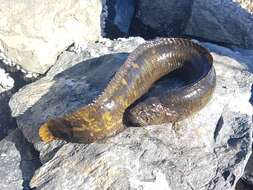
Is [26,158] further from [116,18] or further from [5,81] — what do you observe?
[116,18]

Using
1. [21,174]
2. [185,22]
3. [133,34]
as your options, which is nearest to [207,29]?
→ [185,22]

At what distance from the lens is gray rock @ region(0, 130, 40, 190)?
517 centimetres

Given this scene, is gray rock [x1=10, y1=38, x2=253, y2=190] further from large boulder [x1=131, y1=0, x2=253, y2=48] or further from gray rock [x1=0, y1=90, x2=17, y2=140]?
large boulder [x1=131, y1=0, x2=253, y2=48]

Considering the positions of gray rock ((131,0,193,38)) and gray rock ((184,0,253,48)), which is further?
gray rock ((131,0,193,38))

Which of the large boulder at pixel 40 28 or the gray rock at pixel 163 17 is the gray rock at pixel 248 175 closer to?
the gray rock at pixel 163 17

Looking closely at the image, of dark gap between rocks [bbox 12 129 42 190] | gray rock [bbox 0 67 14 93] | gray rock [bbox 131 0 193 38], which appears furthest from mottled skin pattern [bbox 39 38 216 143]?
gray rock [bbox 131 0 193 38]

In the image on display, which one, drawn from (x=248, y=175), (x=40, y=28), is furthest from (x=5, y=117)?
(x=248, y=175)

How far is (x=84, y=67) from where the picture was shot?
6164 millimetres

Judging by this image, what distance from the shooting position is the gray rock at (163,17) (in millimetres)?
7363

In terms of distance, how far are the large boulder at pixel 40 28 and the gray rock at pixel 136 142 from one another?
0.18 meters

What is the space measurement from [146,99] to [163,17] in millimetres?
2345

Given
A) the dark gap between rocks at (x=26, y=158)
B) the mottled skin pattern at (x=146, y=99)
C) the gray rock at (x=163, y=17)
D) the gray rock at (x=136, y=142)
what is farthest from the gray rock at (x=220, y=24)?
the dark gap between rocks at (x=26, y=158)

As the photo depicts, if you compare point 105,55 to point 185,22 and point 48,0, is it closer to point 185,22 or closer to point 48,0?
point 48,0

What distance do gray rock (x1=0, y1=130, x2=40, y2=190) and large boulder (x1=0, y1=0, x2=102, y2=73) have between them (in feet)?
2.83
